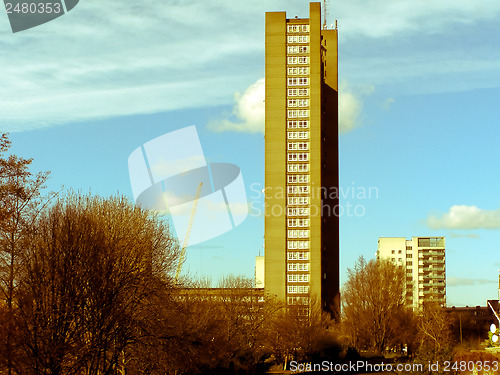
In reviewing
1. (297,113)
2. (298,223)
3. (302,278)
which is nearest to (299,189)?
(298,223)

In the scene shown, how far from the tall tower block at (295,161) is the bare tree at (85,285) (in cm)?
10117

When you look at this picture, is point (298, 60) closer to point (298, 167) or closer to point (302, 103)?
point (302, 103)

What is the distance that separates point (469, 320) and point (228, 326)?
98.9 m

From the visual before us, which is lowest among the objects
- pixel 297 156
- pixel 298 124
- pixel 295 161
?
pixel 295 161

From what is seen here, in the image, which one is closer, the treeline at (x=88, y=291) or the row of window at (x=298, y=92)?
the treeline at (x=88, y=291)

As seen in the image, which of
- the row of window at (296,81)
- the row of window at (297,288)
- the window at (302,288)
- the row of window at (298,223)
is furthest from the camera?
the row of window at (296,81)

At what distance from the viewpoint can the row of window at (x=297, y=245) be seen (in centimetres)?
15788

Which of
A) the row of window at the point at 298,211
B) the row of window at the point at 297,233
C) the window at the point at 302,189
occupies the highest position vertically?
the window at the point at 302,189

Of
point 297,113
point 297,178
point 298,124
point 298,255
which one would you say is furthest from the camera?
point 297,113

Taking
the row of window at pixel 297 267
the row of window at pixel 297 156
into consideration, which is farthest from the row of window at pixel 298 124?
the row of window at pixel 297 267

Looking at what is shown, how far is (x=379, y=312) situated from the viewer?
385ft

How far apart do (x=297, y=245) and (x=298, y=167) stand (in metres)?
18.4

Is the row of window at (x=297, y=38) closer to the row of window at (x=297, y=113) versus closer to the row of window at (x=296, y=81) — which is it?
the row of window at (x=296, y=81)

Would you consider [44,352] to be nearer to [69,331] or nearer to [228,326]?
[69,331]
